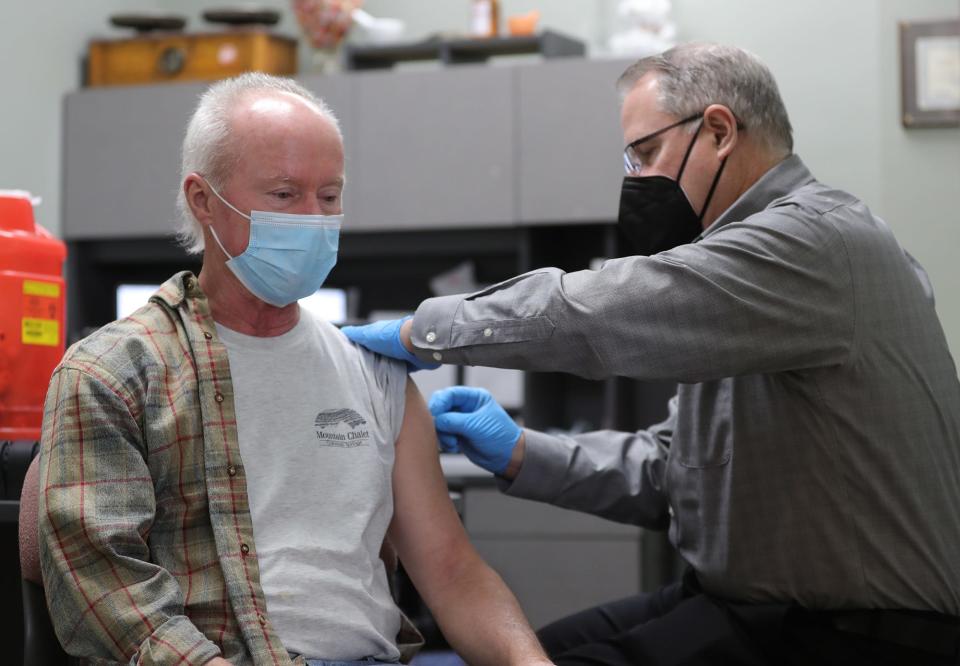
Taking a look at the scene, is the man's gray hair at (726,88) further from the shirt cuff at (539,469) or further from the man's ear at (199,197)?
the man's ear at (199,197)

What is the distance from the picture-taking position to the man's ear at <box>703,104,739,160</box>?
6.00 feet

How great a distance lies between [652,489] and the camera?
2.05 meters

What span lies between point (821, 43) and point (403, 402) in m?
2.83

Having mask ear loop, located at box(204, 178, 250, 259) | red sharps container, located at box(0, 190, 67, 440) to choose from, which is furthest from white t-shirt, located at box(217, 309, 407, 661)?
red sharps container, located at box(0, 190, 67, 440)

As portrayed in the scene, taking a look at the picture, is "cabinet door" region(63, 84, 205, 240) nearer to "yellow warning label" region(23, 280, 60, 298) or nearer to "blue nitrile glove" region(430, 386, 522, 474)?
"yellow warning label" region(23, 280, 60, 298)

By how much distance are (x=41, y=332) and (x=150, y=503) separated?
677 millimetres

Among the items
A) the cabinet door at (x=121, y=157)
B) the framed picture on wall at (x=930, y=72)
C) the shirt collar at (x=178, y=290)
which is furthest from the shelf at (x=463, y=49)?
the shirt collar at (x=178, y=290)

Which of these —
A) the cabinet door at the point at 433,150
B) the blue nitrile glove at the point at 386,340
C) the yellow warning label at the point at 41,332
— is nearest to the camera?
the blue nitrile glove at the point at 386,340

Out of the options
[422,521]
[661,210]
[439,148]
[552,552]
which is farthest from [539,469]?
[439,148]

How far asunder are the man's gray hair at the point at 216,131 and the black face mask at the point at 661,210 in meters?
0.52

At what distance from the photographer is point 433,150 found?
13.6 feet

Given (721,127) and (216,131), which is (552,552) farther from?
(216,131)

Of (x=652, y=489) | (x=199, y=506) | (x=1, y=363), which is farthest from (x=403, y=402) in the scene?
(x=1, y=363)

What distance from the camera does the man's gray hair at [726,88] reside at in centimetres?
184
